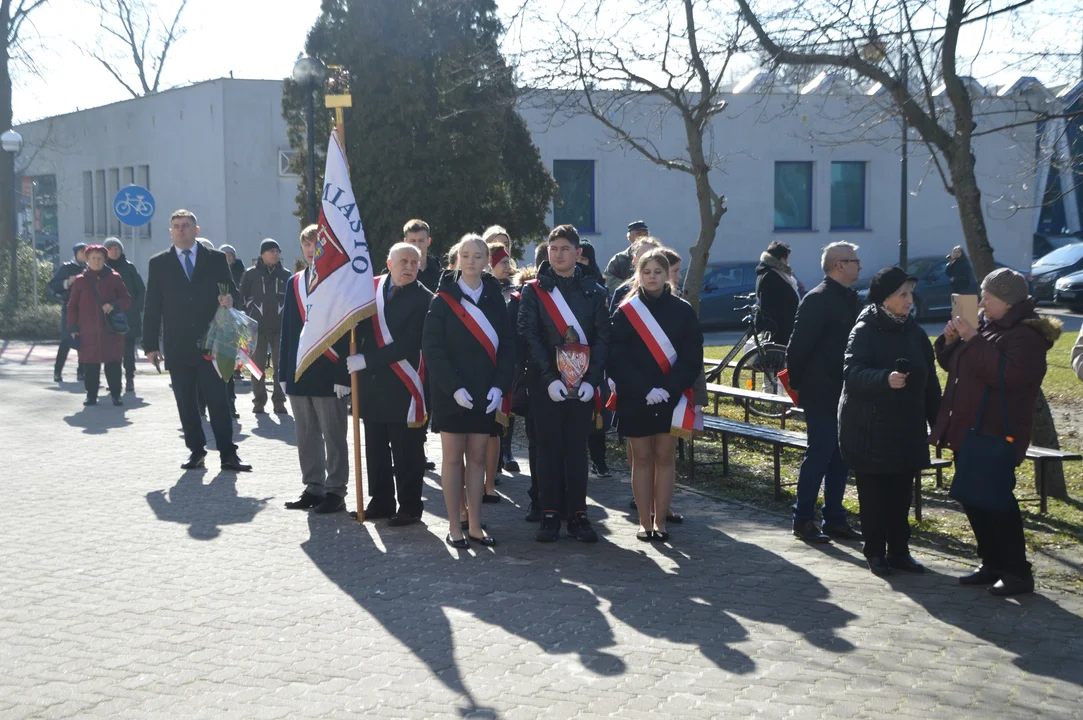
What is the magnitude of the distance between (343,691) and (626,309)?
3423 millimetres

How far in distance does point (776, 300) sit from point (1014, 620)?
22.0 feet

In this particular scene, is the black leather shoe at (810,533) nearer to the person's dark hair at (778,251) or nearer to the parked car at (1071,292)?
the person's dark hair at (778,251)

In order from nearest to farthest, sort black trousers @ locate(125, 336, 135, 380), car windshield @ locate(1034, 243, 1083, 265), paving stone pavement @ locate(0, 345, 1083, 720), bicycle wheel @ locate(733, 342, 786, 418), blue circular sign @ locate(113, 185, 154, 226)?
paving stone pavement @ locate(0, 345, 1083, 720) < bicycle wheel @ locate(733, 342, 786, 418) < black trousers @ locate(125, 336, 135, 380) < blue circular sign @ locate(113, 185, 154, 226) < car windshield @ locate(1034, 243, 1083, 265)

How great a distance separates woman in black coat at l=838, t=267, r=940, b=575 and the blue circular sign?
16.0 meters

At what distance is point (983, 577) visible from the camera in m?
6.72

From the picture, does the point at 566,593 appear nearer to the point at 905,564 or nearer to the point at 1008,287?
the point at 905,564

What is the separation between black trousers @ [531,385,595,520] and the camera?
7754 mm

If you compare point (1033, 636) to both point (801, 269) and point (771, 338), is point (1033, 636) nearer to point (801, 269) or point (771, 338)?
point (771, 338)

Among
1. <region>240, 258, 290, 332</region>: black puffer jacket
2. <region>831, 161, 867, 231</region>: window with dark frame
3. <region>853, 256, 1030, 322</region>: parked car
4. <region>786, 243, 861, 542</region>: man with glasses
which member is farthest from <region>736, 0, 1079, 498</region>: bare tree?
<region>831, 161, 867, 231</region>: window with dark frame

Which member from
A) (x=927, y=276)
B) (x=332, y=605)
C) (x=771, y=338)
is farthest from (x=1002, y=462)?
(x=927, y=276)

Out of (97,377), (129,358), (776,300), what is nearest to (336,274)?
(776,300)

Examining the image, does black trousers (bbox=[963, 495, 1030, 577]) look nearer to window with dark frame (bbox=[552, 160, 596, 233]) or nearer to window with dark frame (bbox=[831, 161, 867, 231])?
window with dark frame (bbox=[552, 160, 596, 233])

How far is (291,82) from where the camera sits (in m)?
23.5

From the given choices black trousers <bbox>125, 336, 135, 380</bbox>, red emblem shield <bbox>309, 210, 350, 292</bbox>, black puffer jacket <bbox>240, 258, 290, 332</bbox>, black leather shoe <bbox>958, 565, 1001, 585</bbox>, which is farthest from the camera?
black trousers <bbox>125, 336, 135, 380</bbox>
